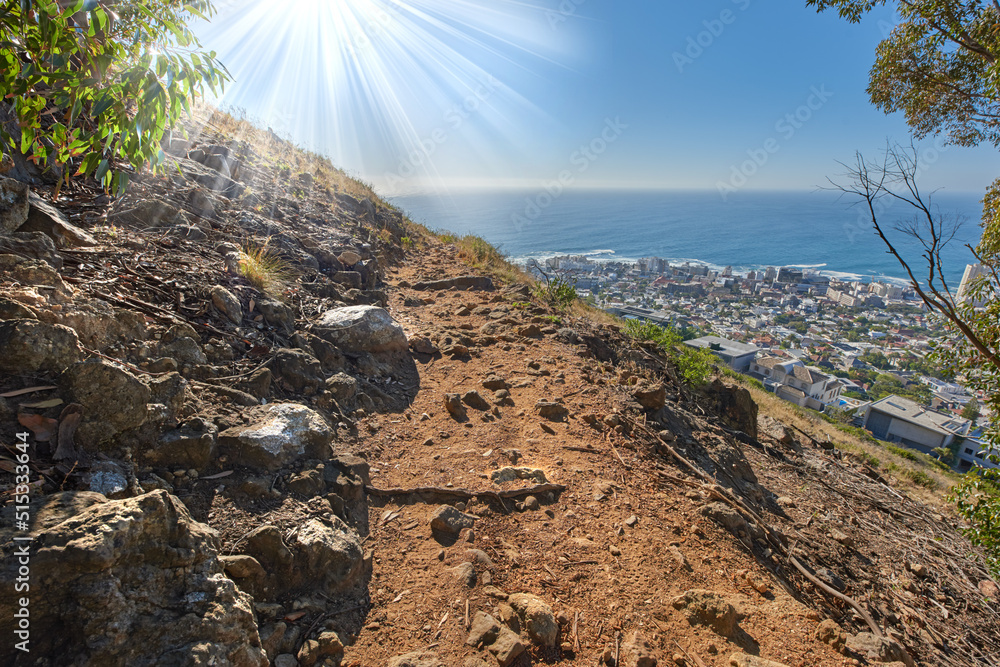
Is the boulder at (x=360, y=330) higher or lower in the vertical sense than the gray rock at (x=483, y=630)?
higher

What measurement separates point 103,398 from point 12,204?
→ 172 centimetres

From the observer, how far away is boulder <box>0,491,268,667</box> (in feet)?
4.05

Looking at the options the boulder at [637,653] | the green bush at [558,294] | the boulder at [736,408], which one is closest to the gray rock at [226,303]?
the boulder at [637,653]

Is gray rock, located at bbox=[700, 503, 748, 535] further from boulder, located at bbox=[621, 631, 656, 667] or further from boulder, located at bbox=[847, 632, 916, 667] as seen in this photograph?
boulder, located at bbox=[621, 631, 656, 667]

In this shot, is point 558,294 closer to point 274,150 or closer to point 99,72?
point 99,72

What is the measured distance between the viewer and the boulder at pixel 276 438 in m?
2.43

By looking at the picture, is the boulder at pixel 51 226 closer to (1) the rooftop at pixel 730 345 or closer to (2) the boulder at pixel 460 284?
(2) the boulder at pixel 460 284

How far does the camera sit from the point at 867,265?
3578 cm

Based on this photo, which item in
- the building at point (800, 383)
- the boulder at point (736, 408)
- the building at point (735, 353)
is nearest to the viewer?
the boulder at point (736, 408)

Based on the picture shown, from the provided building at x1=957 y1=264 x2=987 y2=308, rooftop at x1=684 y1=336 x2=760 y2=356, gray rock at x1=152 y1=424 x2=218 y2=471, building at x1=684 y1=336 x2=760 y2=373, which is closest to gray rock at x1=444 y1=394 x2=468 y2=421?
gray rock at x1=152 y1=424 x2=218 y2=471

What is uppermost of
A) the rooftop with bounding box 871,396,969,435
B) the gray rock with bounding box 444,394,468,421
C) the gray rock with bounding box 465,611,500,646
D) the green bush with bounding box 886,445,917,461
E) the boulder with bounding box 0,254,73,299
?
the rooftop with bounding box 871,396,969,435

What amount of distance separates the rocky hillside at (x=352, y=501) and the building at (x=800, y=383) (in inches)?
491

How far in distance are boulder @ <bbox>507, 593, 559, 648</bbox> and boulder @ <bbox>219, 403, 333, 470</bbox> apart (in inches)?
62.5

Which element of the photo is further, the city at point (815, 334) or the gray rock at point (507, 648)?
the city at point (815, 334)
